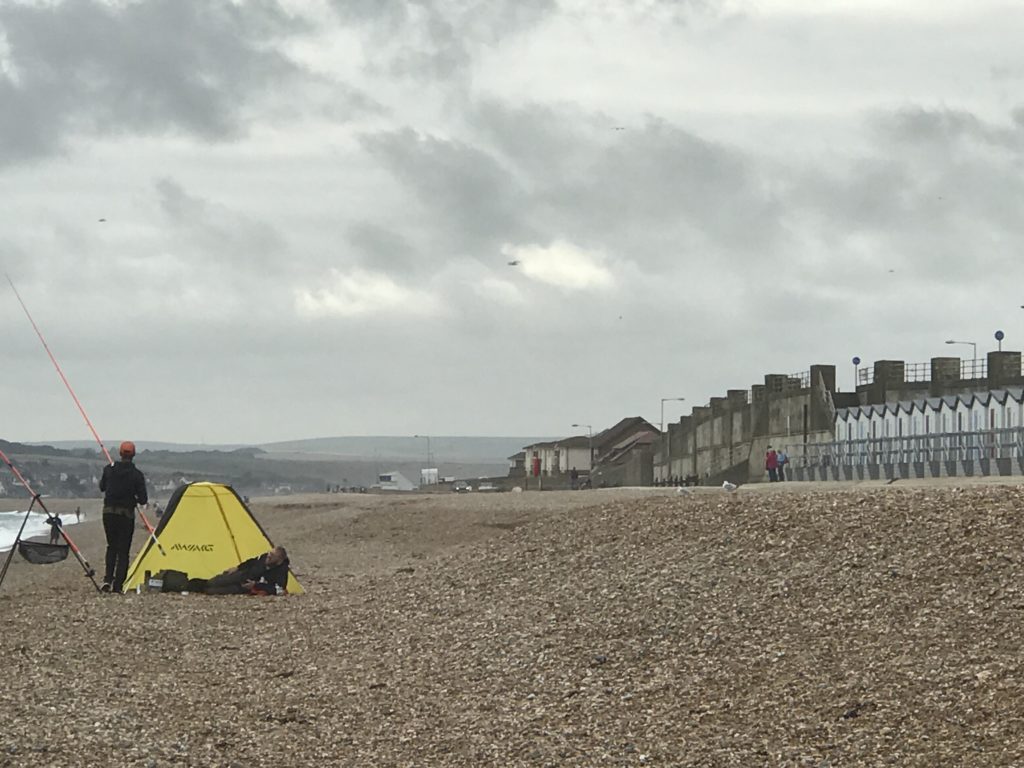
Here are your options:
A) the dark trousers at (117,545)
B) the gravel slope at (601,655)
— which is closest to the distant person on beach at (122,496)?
the dark trousers at (117,545)

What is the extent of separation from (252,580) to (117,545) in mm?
1605

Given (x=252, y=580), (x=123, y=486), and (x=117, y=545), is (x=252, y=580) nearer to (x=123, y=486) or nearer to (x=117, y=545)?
(x=117, y=545)

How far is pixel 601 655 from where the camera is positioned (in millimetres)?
12328

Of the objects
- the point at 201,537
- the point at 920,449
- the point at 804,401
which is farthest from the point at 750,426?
the point at 201,537

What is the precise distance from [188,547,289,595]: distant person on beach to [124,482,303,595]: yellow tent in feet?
0.74

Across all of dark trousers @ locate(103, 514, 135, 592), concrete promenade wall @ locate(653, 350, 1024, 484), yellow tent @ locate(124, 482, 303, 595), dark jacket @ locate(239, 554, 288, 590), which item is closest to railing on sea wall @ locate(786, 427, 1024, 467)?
concrete promenade wall @ locate(653, 350, 1024, 484)

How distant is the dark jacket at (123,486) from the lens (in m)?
17.5

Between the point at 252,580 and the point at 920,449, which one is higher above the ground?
the point at 920,449

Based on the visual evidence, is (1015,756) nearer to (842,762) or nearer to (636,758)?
(842,762)

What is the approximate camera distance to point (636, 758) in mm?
9297

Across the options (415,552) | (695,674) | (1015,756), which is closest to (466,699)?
(695,674)

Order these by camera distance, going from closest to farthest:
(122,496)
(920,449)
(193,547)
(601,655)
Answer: (601,655)
(122,496)
(193,547)
(920,449)

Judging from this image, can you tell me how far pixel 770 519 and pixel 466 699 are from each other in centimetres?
605

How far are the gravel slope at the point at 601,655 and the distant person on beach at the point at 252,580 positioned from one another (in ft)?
1.81
